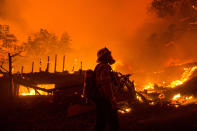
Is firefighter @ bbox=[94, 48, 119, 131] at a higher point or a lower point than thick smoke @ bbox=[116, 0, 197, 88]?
lower

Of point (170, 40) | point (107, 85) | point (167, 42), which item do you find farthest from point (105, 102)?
point (167, 42)

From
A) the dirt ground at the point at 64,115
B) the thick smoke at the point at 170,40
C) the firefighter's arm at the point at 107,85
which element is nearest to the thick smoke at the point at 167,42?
the thick smoke at the point at 170,40

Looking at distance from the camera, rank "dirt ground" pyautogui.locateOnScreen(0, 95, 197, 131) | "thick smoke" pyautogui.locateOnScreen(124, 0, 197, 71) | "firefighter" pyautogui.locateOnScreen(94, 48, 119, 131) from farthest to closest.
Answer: "thick smoke" pyautogui.locateOnScreen(124, 0, 197, 71) < "dirt ground" pyautogui.locateOnScreen(0, 95, 197, 131) < "firefighter" pyautogui.locateOnScreen(94, 48, 119, 131)

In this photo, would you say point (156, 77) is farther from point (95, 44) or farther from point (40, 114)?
point (95, 44)

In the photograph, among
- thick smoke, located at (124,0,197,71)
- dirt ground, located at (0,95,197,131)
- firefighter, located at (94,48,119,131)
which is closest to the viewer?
firefighter, located at (94,48,119,131)

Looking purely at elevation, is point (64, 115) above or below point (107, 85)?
below

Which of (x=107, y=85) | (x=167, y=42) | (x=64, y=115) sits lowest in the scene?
(x=64, y=115)

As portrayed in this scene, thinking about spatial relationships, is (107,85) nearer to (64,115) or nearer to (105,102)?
(105,102)

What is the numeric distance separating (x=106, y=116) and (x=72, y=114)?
17.8 feet

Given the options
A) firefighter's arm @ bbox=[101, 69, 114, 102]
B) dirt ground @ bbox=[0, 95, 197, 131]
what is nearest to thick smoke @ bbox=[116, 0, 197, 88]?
dirt ground @ bbox=[0, 95, 197, 131]

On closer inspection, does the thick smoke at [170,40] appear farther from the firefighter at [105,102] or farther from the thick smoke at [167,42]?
the firefighter at [105,102]

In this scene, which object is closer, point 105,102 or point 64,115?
point 105,102

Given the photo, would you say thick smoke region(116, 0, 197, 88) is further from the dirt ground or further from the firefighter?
the firefighter

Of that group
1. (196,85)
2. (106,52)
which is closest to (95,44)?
(196,85)
